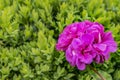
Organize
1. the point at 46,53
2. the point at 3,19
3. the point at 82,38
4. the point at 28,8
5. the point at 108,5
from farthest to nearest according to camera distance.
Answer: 1. the point at 108,5
2. the point at 28,8
3. the point at 3,19
4. the point at 46,53
5. the point at 82,38

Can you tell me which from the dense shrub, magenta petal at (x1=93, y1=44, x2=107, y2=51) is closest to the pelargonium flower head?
magenta petal at (x1=93, y1=44, x2=107, y2=51)

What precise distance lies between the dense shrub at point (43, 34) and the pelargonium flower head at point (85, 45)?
0.62 ft

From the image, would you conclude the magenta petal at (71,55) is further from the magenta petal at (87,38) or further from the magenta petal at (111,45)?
the magenta petal at (111,45)

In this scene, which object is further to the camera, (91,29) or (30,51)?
(30,51)

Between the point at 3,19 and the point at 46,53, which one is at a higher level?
the point at 3,19

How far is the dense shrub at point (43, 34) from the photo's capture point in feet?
7.63

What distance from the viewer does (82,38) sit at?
6.95 ft

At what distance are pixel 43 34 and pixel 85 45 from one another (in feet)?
1.35

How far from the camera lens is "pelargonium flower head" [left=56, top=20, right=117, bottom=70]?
2.11 meters

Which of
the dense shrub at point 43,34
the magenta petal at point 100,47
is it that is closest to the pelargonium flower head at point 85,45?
the magenta petal at point 100,47

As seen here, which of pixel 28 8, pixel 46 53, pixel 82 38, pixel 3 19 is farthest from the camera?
pixel 28 8

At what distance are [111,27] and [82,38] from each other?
47 cm

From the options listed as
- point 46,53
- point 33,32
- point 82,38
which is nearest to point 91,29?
point 82,38

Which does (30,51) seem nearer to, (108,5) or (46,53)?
(46,53)
